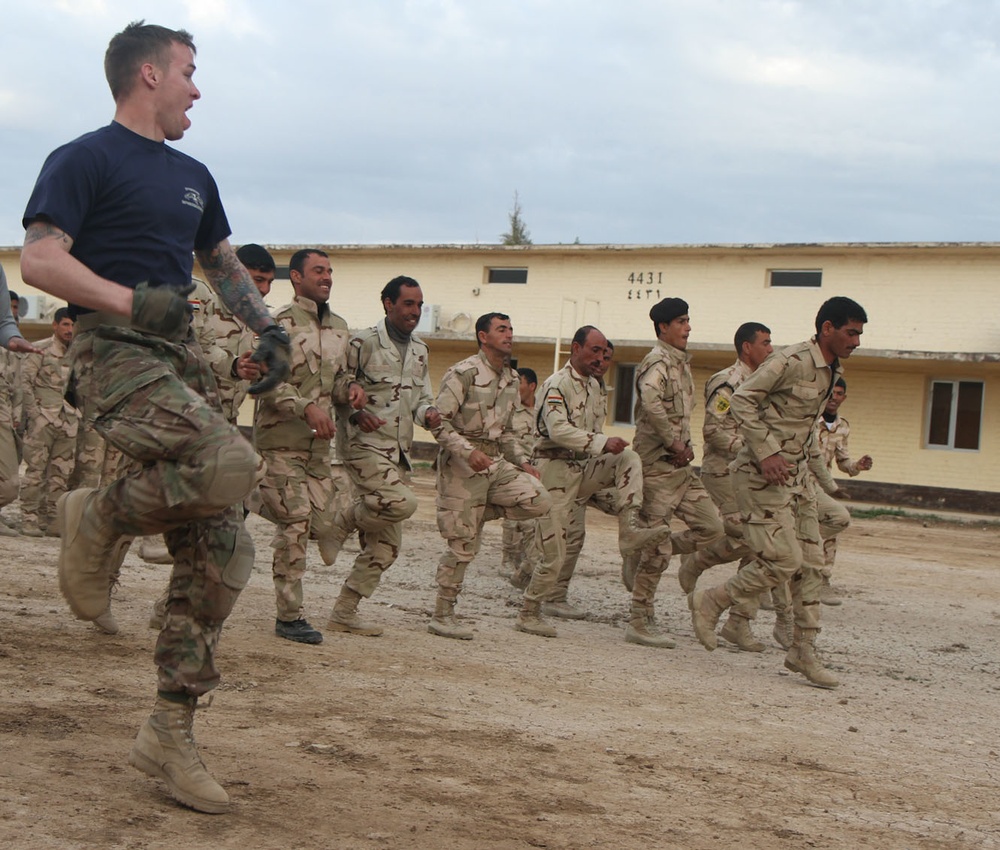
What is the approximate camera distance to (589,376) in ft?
30.6

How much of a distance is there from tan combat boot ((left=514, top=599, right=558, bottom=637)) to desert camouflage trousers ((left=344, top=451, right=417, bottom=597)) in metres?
1.33

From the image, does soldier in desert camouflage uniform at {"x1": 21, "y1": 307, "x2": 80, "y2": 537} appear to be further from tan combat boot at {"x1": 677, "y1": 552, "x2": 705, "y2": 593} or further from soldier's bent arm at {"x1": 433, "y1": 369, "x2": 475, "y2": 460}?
tan combat boot at {"x1": 677, "y1": 552, "x2": 705, "y2": 593}

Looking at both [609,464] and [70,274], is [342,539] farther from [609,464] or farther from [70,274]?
[70,274]

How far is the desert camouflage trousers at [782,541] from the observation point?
25.0ft

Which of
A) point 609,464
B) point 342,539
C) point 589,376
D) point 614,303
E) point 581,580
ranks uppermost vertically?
point 614,303

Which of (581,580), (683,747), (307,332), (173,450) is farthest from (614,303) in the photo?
(173,450)

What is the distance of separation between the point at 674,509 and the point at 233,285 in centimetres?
548

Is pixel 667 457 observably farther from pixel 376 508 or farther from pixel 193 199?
pixel 193 199

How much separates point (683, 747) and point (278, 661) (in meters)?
2.31

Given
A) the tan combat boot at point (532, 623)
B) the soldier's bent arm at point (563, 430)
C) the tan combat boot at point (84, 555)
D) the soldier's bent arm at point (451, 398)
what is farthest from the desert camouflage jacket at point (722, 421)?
the tan combat boot at point (84, 555)

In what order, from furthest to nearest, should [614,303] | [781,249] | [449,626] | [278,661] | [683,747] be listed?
1. [614,303]
2. [781,249]
3. [449,626]
4. [278,661]
5. [683,747]

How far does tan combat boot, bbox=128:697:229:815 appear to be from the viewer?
12.2 ft

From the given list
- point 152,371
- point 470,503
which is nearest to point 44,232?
point 152,371

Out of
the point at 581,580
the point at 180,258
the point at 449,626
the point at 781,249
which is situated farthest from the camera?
the point at 781,249
